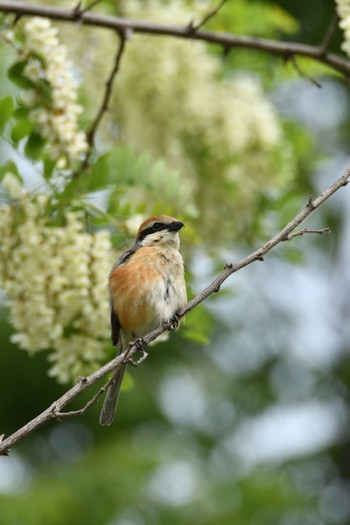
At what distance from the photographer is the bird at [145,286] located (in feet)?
13.3

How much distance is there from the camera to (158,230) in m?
4.14

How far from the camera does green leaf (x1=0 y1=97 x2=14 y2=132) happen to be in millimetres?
3967

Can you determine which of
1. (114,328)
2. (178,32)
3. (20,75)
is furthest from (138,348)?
(178,32)

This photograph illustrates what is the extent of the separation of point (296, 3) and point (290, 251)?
283 centimetres

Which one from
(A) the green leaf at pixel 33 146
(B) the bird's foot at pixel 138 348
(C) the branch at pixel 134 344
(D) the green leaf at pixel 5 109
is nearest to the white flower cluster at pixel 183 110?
(A) the green leaf at pixel 33 146

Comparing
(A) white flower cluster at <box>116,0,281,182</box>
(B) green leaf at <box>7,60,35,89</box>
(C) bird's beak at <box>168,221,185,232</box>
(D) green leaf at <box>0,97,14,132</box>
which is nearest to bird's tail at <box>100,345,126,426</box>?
(C) bird's beak at <box>168,221,185,232</box>

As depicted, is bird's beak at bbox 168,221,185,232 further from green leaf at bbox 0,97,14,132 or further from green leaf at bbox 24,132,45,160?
green leaf at bbox 0,97,14,132

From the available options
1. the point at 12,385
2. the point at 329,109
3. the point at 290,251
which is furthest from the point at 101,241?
the point at 329,109

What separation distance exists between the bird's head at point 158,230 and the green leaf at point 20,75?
772mm

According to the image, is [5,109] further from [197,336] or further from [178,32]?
[197,336]

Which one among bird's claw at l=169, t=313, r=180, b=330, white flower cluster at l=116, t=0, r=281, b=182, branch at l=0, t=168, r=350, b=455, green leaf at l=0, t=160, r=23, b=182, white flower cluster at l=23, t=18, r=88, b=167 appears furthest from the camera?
white flower cluster at l=116, t=0, r=281, b=182

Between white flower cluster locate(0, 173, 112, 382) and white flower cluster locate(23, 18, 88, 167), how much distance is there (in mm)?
346

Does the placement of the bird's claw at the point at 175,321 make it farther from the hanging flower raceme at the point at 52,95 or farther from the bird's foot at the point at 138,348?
the hanging flower raceme at the point at 52,95

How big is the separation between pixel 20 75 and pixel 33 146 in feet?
1.00
